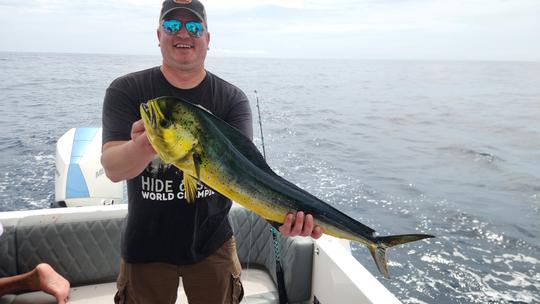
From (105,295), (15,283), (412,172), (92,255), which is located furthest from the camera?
(412,172)

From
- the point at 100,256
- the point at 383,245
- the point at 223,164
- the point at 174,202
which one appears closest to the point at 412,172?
the point at 100,256

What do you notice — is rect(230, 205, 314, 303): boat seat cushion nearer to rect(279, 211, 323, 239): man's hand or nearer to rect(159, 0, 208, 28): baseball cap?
rect(279, 211, 323, 239): man's hand

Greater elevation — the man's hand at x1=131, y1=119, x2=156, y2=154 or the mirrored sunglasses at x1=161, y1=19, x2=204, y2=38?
the mirrored sunglasses at x1=161, y1=19, x2=204, y2=38

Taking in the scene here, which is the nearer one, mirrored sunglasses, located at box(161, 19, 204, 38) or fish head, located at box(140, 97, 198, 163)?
fish head, located at box(140, 97, 198, 163)

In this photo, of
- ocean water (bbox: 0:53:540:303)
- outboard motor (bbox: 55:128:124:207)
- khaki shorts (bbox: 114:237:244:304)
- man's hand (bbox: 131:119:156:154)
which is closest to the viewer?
man's hand (bbox: 131:119:156:154)

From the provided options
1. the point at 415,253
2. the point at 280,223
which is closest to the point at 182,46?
the point at 280,223

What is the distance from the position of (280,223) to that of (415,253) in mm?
7306

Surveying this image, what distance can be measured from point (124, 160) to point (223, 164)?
49 centimetres

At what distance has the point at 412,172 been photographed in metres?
14.5

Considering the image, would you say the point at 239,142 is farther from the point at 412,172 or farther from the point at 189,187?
the point at 412,172

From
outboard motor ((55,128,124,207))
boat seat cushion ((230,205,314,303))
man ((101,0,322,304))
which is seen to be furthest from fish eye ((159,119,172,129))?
outboard motor ((55,128,124,207))

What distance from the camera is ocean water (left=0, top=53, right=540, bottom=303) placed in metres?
7.96

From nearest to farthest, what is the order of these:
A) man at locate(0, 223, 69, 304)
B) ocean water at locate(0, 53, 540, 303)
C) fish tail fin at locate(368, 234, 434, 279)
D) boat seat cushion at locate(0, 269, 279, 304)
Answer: fish tail fin at locate(368, 234, 434, 279)
man at locate(0, 223, 69, 304)
boat seat cushion at locate(0, 269, 279, 304)
ocean water at locate(0, 53, 540, 303)

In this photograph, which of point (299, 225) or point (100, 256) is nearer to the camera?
point (299, 225)
